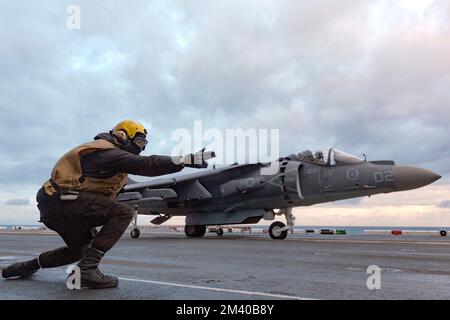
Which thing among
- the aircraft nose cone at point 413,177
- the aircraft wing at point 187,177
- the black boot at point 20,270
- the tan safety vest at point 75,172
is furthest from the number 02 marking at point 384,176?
the black boot at point 20,270

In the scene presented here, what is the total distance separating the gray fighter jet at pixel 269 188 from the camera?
15.1 m

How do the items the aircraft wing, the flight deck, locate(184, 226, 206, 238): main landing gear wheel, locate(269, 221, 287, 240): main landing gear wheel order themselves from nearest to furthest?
the flight deck
locate(269, 221, 287, 240): main landing gear wheel
the aircraft wing
locate(184, 226, 206, 238): main landing gear wheel

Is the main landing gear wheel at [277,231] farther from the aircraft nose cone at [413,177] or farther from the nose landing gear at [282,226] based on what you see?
the aircraft nose cone at [413,177]

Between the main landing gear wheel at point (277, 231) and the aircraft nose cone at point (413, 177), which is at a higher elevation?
the aircraft nose cone at point (413, 177)

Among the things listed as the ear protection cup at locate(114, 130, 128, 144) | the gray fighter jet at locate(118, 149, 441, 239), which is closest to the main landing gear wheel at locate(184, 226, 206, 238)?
the gray fighter jet at locate(118, 149, 441, 239)

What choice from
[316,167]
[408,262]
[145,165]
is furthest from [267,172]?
[145,165]

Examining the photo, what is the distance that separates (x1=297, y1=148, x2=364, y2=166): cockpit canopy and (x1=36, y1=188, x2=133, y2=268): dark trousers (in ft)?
40.0

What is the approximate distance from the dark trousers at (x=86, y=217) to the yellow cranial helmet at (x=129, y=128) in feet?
2.50

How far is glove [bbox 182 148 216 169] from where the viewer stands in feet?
14.0

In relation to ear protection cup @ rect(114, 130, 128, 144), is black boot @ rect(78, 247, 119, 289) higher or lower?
lower

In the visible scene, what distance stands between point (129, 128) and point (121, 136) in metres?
0.13

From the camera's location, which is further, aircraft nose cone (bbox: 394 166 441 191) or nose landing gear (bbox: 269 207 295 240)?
nose landing gear (bbox: 269 207 295 240)

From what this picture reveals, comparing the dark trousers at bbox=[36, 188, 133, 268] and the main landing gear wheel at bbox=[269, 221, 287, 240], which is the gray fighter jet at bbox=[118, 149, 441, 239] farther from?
the dark trousers at bbox=[36, 188, 133, 268]
